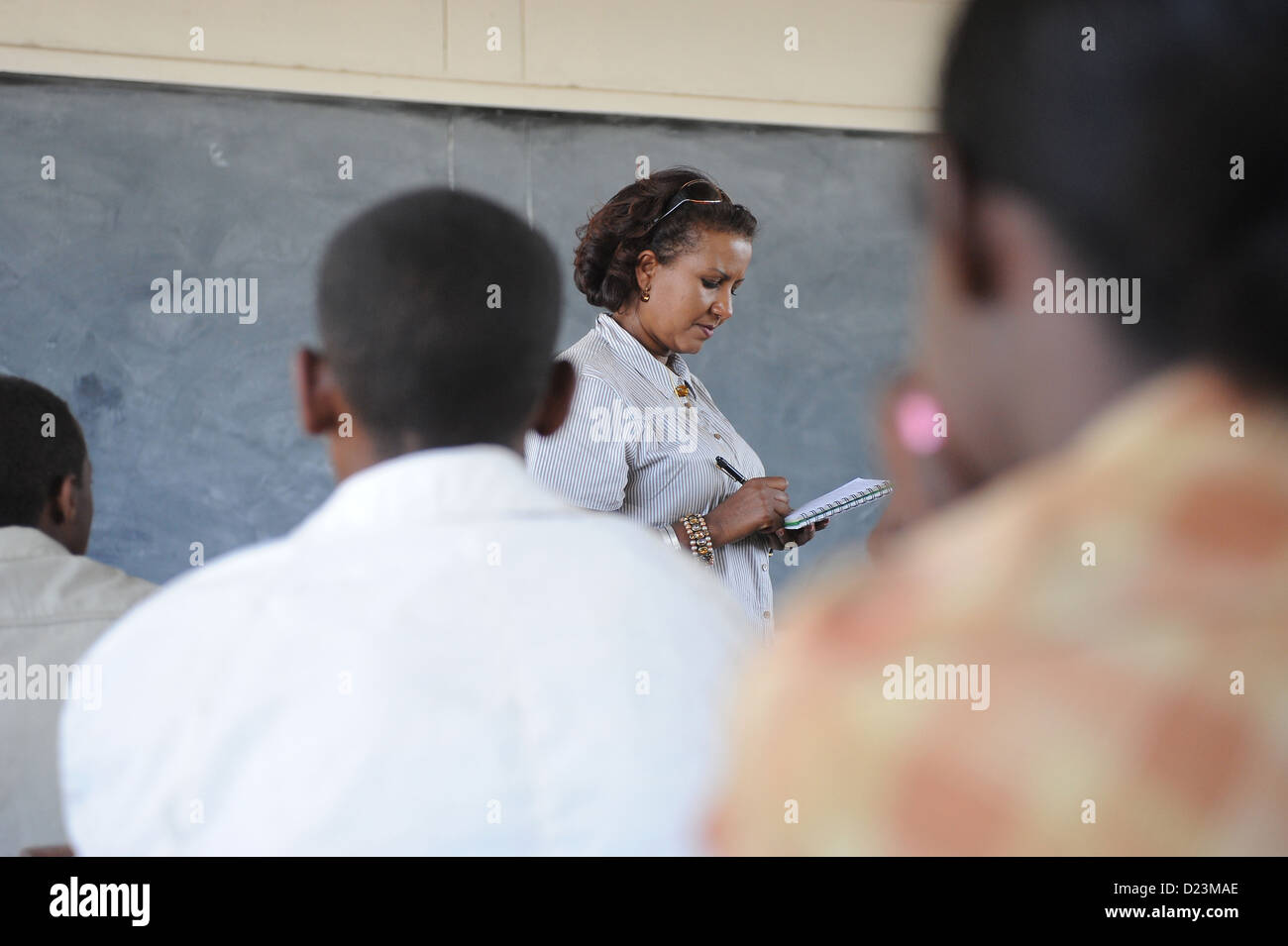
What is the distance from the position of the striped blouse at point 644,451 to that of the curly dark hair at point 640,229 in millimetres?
119

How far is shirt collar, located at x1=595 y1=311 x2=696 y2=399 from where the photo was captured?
254cm

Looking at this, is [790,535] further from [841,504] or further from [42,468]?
[42,468]

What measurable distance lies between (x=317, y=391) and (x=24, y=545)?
2.37 feet

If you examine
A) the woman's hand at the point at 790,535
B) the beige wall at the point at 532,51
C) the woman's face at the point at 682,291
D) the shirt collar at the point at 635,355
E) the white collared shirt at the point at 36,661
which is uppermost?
the beige wall at the point at 532,51

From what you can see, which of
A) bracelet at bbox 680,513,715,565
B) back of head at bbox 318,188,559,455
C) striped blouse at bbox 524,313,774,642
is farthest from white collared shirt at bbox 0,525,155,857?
bracelet at bbox 680,513,715,565

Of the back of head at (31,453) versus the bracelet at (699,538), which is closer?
the back of head at (31,453)

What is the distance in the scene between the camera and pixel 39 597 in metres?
1.64

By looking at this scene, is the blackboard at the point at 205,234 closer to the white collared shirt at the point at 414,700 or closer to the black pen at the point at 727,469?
the black pen at the point at 727,469

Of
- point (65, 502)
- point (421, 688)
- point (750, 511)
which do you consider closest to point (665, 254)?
point (750, 511)

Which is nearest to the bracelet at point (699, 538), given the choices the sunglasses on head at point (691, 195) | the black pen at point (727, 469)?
the black pen at point (727, 469)

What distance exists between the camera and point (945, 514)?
686mm

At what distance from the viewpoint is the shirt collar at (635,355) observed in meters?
2.54

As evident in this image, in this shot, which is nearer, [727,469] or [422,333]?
[422,333]

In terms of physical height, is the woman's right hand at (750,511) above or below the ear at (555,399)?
below
